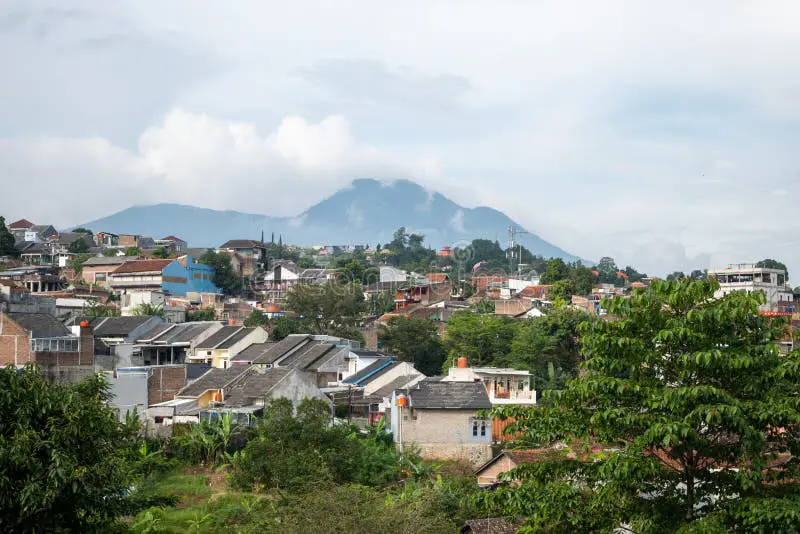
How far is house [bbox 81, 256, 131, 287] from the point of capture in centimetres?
8088

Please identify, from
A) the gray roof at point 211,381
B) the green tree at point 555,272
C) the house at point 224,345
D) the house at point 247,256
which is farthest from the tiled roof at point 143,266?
the green tree at point 555,272

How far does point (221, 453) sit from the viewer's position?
3219 centimetres

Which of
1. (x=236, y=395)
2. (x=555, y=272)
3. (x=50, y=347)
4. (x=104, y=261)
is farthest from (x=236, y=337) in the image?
(x=555, y=272)

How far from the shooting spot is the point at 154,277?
75.5 meters

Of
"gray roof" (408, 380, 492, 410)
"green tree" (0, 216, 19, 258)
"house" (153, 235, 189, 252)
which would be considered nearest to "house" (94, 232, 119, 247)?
"house" (153, 235, 189, 252)

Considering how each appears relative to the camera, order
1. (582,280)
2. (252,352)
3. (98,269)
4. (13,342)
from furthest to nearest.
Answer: (98,269)
(582,280)
(252,352)
(13,342)

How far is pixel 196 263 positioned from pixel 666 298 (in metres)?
76.8

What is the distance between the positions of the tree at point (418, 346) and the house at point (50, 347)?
57.4ft

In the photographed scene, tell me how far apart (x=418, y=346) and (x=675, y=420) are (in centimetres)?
4100

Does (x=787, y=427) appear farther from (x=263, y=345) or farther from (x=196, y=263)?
(x=196, y=263)

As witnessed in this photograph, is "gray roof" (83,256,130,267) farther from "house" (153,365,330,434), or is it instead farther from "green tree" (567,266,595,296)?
"house" (153,365,330,434)

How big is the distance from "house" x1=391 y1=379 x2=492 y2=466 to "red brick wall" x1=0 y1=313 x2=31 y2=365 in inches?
739

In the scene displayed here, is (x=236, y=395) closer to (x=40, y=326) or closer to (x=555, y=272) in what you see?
(x=40, y=326)

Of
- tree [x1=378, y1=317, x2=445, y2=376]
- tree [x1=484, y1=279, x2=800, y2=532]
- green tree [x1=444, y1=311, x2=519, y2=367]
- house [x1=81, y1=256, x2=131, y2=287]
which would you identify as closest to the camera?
tree [x1=484, y1=279, x2=800, y2=532]
